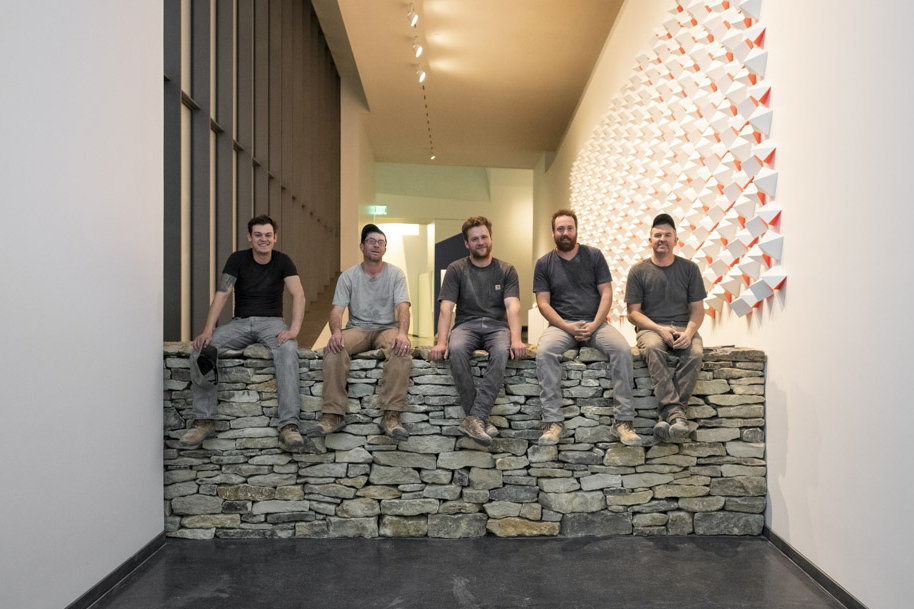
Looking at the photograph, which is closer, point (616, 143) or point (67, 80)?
point (67, 80)

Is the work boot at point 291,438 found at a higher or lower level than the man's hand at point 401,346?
lower

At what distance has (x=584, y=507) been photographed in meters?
3.75

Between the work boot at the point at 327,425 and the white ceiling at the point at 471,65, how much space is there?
18.2 feet

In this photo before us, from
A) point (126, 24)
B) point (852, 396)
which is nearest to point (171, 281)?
point (126, 24)

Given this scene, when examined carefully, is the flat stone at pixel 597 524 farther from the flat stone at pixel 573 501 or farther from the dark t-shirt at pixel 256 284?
the dark t-shirt at pixel 256 284

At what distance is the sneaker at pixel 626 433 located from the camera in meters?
3.59

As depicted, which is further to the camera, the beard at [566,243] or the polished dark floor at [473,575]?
the beard at [566,243]

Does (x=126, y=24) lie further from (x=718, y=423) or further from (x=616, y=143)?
(x=616, y=143)

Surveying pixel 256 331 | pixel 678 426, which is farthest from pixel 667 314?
pixel 256 331

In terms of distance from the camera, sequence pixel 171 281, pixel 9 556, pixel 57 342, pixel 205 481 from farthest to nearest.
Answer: pixel 171 281 < pixel 205 481 < pixel 57 342 < pixel 9 556

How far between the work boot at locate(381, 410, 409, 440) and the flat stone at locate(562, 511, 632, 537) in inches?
40.3

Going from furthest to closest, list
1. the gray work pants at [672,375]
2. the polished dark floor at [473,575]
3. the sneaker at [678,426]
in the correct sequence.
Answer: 1. the gray work pants at [672,375]
2. the sneaker at [678,426]
3. the polished dark floor at [473,575]

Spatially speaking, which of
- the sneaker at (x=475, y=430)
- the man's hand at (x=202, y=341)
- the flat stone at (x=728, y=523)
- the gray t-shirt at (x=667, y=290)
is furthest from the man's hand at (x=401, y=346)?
the flat stone at (x=728, y=523)

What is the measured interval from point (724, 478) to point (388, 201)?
14.1 meters
